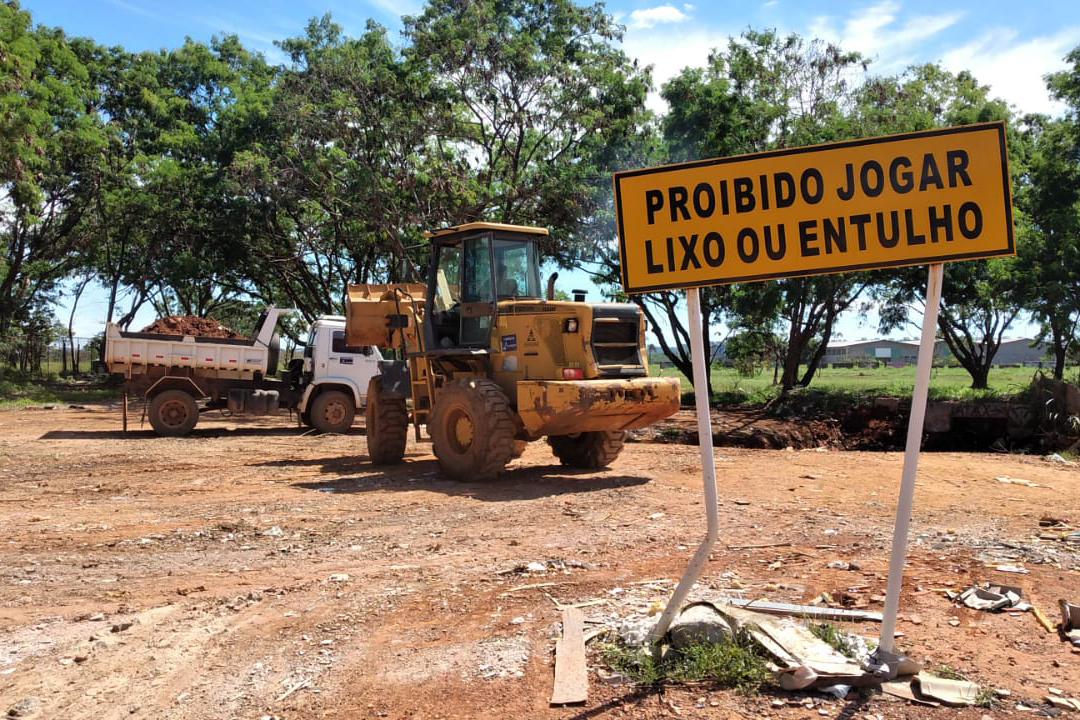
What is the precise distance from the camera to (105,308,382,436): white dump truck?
17.1 metres

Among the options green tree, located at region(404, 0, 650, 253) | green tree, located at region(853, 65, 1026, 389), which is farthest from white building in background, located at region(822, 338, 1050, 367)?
green tree, located at region(404, 0, 650, 253)

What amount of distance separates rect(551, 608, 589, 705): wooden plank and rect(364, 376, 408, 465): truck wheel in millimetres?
7655

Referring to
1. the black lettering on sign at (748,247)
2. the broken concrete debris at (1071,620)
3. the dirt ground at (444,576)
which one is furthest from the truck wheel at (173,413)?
the broken concrete debris at (1071,620)

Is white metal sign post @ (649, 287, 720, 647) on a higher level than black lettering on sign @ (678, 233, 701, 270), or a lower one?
lower

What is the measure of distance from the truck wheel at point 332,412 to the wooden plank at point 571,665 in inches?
525

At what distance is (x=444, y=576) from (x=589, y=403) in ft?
13.1

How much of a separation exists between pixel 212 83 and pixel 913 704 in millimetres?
29755

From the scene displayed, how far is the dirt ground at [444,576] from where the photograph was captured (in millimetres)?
4047

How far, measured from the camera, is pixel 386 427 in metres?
12.2

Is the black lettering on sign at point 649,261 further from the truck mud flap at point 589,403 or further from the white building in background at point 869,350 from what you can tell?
the white building in background at point 869,350

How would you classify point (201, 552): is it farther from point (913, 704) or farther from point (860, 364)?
point (860, 364)

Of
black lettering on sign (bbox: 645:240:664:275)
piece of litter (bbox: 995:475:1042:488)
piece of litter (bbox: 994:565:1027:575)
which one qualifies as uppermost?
black lettering on sign (bbox: 645:240:664:275)

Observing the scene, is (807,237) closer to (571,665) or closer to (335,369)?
(571,665)

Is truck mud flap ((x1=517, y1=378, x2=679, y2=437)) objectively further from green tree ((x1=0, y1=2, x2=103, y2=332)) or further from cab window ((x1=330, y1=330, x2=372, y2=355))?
green tree ((x1=0, y1=2, x2=103, y2=332))
